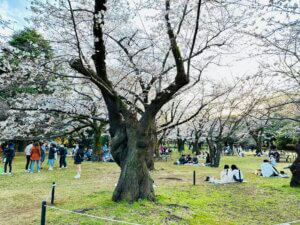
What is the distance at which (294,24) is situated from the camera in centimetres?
497

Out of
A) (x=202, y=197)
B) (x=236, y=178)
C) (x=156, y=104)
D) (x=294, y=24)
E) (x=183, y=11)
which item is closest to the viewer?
(x=294, y=24)

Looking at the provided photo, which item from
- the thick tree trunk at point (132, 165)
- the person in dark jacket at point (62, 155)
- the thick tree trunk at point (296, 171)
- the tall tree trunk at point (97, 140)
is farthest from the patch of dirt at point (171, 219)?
the tall tree trunk at point (97, 140)

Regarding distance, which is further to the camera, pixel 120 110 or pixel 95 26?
pixel 120 110

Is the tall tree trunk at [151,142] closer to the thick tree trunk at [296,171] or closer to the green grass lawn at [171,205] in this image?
the green grass lawn at [171,205]

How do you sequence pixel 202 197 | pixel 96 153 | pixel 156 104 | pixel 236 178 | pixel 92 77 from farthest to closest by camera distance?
pixel 96 153
pixel 236 178
pixel 202 197
pixel 156 104
pixel 92 77

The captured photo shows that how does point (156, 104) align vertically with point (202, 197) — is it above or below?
above

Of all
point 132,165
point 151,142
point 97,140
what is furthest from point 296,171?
point 97,140

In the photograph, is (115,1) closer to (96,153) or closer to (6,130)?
(6,130)

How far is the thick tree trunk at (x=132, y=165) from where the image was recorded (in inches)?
298

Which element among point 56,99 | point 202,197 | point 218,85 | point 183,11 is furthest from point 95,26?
point 218,85

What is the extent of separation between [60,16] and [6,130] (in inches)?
572

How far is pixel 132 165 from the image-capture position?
764 centimetres

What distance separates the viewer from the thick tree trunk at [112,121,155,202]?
757 centimetres

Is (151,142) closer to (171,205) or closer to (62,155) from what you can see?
(171,205)
